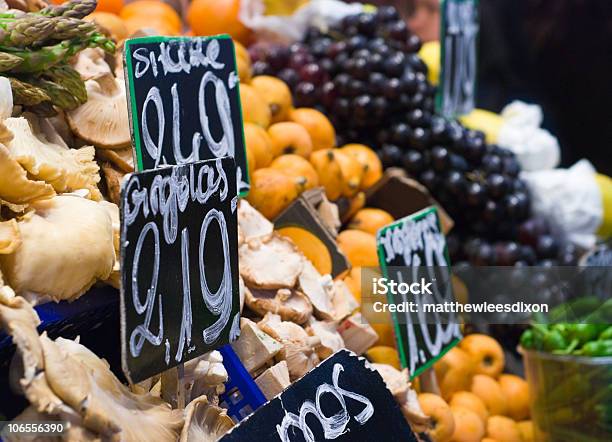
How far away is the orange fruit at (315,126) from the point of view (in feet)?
9.52

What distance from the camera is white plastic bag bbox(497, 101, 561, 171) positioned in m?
3.57

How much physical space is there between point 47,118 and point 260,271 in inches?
22.8

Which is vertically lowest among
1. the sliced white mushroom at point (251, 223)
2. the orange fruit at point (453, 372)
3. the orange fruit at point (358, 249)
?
the orange fruit at point (453, 372)

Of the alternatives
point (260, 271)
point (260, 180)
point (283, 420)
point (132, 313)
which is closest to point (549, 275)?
point (260, 180)

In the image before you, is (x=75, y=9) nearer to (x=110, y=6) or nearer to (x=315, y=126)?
(x=110, y=6)

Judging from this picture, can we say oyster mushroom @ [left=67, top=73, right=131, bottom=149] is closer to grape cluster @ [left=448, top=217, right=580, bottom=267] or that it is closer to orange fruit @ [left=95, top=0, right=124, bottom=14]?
orange fruit @ [left=95, top=0, right=124, bottom=14]

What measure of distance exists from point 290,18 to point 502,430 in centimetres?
185

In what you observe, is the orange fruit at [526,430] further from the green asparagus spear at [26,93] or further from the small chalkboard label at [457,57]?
the green asparagus spear at [26,93]

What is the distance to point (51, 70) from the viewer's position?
1689 millimetres

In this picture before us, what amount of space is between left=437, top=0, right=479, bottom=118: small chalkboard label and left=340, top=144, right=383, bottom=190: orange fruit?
1.44 feet

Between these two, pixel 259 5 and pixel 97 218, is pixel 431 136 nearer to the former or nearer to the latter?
pixel 259 5

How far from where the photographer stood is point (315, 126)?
2.90 metres

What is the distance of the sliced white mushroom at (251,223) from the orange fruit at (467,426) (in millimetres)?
819

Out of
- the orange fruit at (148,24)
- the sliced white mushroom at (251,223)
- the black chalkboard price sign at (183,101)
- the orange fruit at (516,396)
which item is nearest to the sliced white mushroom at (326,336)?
the sliced white mushroom at (251,223)
